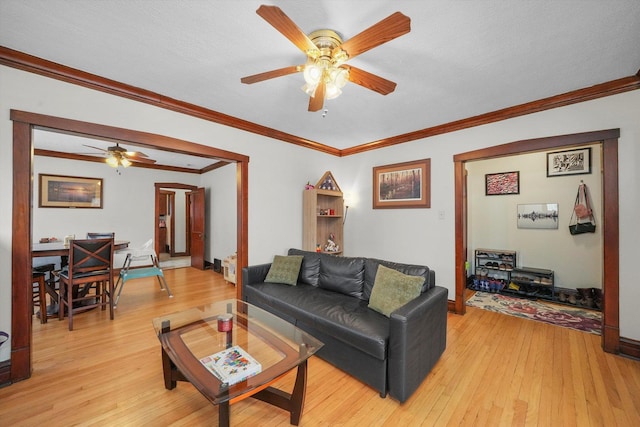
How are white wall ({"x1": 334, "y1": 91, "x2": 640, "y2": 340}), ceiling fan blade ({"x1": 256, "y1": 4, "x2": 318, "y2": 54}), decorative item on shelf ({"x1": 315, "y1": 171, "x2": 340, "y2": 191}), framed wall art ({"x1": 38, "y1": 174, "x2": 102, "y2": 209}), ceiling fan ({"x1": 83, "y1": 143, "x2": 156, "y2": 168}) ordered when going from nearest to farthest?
Result: ceiling fan blade ({"x1": 256, "y1": 4, "x2": 318, "y2": 54}) → white wall ({"x1": 334, "y1": 91, "x2": 640, "y2": 340}) → ceiling fan ({"x1": 83, "y1": 143, "x2": 156, "y2": 168}) → decorative item on shelf ({"x1": 315, "y1": 171, "x2": 340, "y2": 191}) → framed wall art ({"x1": 38, "y1": 174, "x2": 102, "y2": 209})

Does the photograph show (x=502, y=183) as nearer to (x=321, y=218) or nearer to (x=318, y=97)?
(x=321, y=218)

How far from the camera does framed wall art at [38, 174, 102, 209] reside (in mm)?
4749

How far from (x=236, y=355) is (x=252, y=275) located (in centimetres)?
159

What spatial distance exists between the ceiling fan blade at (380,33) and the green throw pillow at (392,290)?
68.8 inches

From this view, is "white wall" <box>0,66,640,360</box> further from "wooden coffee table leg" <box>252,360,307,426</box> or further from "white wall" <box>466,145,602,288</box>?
"wooden coffee table leg" <box>252,360,307,426</box>

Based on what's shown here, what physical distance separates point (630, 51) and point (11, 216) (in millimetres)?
4873

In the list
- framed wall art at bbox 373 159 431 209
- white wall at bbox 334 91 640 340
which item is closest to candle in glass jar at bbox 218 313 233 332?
white wall at bbox 334 91 640 340

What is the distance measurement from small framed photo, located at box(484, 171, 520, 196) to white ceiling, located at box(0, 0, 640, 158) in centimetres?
213

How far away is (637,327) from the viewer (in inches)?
89.6

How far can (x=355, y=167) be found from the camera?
4598 millimetres

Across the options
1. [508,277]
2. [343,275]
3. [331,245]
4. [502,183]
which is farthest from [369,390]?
[502,183]

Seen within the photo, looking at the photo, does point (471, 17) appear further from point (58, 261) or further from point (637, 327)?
point (58, 261)

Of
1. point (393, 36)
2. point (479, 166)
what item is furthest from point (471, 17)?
point (479, 166)

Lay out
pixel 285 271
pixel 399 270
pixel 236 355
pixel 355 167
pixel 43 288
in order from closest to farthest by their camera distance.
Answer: pixel 236 355 < pixel 399 270 < pixel 43 288 < pixel 285 271 < pixel 355 167
